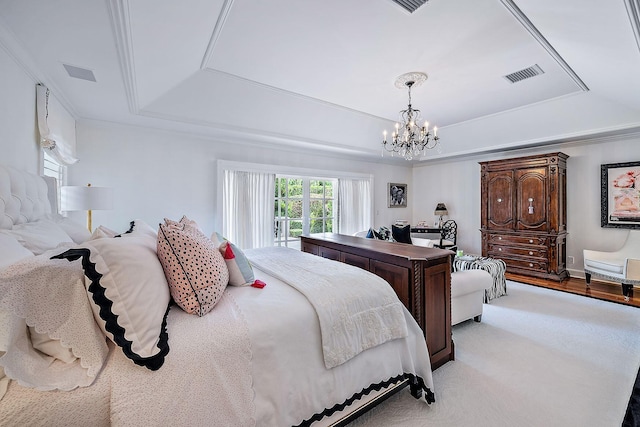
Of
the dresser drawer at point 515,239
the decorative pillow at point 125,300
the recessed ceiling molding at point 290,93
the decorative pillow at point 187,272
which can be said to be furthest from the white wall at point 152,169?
the dresser drawer at point 515,239

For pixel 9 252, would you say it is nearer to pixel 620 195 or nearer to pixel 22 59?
pixel 22 59

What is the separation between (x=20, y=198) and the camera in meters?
1.57

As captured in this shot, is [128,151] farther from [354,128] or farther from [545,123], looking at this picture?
[545,123]

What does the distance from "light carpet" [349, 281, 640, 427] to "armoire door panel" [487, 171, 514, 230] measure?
1.99 m

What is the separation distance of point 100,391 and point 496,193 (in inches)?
234

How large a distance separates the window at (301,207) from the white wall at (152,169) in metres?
0.69

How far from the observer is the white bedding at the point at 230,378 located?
86 cm

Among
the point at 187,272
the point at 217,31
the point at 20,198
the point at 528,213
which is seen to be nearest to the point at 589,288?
the point at 528,213

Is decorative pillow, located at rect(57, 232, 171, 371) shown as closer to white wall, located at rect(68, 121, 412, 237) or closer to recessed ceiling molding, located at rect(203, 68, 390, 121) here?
recessed ceiling molding, located at rect(203, 68, 390, 121)

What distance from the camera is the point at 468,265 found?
3.66 m

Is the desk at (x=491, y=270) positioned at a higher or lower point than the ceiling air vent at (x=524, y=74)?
lower

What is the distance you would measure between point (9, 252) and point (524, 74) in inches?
177

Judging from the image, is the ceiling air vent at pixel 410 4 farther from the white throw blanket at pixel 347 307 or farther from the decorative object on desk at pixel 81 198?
the decorative object on desk at pixel 81 198

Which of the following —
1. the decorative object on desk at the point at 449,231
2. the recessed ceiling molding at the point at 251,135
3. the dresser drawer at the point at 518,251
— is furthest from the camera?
the decorative object on desk at the point at 449,231
